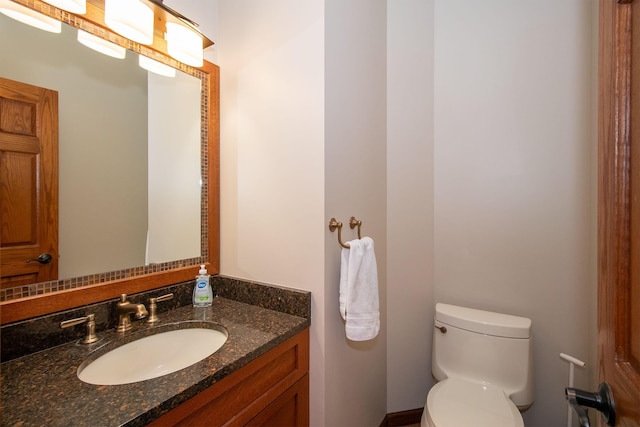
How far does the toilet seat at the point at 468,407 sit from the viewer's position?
1.13 metres

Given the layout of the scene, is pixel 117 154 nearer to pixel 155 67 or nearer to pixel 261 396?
pixel 155 67

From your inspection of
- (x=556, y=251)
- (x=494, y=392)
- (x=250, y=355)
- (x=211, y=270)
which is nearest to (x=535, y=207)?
(x=556, y=251)

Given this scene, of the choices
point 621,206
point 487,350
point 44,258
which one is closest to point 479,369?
point 487,350

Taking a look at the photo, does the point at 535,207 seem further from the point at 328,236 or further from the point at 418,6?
the point at 418,6

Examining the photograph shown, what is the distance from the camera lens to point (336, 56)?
1144 millimetres

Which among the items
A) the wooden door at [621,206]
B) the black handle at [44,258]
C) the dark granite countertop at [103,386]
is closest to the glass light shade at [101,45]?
the black handle at [44,258]

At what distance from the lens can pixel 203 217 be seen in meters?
1.36

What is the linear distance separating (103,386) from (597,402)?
1071 millimetres

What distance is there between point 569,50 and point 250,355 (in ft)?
6.71

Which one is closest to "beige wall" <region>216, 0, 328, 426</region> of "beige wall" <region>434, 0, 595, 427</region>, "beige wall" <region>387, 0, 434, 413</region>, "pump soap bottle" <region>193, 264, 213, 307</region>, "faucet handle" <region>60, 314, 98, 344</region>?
"pump soap bottle" <region>193, 264, 213, 307</region>

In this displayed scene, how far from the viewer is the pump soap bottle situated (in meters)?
1.23

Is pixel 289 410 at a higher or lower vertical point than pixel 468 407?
higher

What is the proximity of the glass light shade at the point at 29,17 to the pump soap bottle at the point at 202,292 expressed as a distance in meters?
0.99

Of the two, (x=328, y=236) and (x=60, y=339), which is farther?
(x=328, y=236)
